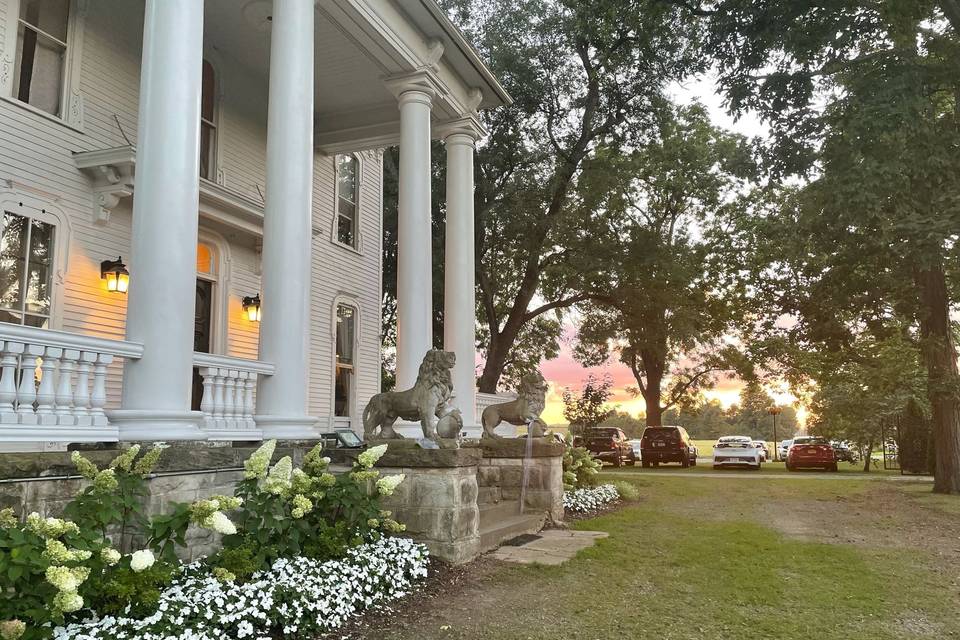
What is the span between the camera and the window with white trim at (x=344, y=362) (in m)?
14.7

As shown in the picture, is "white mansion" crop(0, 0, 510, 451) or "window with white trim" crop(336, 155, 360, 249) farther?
"window with white trim" crop(336, 155, 360, 249)

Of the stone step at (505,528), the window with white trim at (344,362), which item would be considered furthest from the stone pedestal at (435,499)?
the window with white trim at (344,362)

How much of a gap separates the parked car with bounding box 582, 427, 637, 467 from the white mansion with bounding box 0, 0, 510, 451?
43.1ft

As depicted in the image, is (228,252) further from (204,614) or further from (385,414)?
(204,614)

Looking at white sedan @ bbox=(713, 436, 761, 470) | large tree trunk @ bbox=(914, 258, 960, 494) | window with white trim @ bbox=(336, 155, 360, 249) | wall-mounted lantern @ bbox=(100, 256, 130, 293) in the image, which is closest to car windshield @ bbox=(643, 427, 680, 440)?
white sedan @ bbox=(713, 436, 761, 470)

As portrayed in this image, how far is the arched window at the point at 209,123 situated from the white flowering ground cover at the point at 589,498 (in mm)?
7824

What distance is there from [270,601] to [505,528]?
427 centimetres

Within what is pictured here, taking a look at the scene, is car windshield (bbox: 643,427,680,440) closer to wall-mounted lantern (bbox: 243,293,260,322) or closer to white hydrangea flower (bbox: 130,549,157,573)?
wall-mounted lantern (bbox: 243,293,260,322)

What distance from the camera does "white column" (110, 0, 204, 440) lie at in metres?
5.52

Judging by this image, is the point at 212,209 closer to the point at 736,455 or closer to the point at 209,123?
the point at 209,123

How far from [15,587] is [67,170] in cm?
694

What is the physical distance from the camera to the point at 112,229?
380 inches

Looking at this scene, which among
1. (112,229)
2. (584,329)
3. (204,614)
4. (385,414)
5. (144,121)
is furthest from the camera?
(584,329)

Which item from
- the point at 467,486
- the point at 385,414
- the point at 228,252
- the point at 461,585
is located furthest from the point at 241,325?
the point at 461,585
